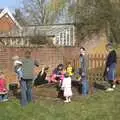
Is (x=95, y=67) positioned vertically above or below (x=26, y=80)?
above

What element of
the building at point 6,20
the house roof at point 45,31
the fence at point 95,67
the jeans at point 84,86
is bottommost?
the jeans at point 84,86

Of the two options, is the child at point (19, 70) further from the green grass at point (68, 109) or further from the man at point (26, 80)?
the green grass at point (68, 109)

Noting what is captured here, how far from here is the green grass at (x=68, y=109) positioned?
12.1 m

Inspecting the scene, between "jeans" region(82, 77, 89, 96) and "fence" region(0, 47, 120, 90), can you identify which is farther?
"fence" region(0, 47, 120, 90)

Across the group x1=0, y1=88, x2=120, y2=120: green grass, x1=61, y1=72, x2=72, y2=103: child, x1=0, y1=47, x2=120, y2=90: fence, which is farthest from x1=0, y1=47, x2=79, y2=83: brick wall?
x1=0, y1=88, x2=120, y2=120: green grass

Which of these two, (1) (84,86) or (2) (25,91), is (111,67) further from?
→ (2) (25,91)

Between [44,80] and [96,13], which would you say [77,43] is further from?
[44,80]

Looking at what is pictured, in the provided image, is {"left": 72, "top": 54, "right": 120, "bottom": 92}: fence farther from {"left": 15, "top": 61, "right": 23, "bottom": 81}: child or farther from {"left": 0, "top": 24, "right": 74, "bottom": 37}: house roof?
{"left": 0, "top": 24, "right": 74, "bottom": 37}: house roof

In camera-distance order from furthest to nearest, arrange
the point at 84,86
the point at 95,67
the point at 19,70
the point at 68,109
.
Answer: the point at 95,67 < the point at 84,86 < the point at 19,70 < the point at 68,109

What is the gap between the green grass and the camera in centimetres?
1214

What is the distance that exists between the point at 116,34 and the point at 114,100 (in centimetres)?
2244

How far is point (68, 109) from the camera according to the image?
1317 centimetres

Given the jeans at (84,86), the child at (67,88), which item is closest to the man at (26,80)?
the child at (67,88)

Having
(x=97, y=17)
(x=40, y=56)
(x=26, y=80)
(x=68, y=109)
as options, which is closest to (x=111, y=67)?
(x=26, y=80)
